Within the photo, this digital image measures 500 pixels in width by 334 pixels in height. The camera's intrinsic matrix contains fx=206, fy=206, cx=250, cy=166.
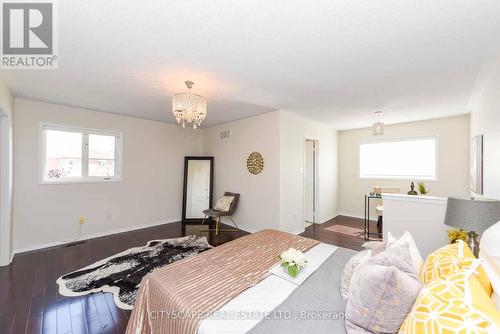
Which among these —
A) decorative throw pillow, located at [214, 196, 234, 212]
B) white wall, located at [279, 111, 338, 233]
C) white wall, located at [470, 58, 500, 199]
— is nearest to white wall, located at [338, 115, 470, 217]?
white wall, located at [279, 111, 338, 233]

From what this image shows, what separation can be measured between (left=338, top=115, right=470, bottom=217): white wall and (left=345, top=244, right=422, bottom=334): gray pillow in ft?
15.5

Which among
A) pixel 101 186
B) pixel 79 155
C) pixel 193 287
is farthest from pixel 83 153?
pixel 193 287

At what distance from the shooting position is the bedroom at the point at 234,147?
1.46 m

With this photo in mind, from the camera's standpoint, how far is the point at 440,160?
4.46m

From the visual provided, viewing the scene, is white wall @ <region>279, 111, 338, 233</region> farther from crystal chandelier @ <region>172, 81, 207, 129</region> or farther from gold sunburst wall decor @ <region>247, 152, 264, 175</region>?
crystal chandelier @ <region>172, 81, 207, 129</region>

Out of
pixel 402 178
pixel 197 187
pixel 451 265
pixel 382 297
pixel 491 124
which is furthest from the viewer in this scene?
pixel 197 187

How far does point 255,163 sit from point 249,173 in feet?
0.95

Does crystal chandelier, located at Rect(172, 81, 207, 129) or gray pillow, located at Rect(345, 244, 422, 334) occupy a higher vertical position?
crystal chandelier, located at Rect(172, 81, 207, 129)

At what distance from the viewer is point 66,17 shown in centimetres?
153

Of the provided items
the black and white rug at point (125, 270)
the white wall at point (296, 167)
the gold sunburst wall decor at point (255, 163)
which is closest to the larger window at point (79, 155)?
the black and white rug at point (125, 270)

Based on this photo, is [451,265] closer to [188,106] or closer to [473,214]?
[473,214]

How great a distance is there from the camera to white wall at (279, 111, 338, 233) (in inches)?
159

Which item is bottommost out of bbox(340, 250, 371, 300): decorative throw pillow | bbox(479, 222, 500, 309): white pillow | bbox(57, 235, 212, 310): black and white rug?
bbox(57, 235, 212, 310): black and white rug

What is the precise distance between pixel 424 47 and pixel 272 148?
2.58 meters
